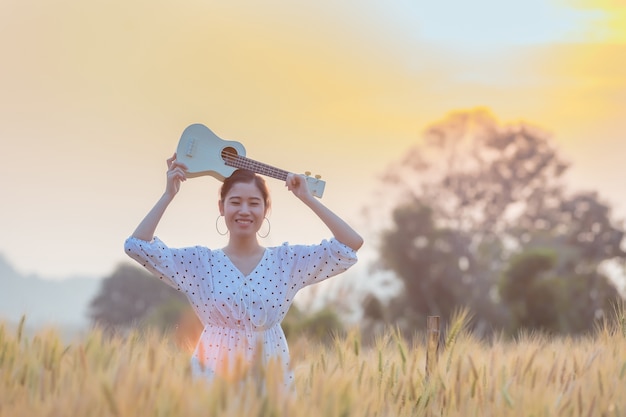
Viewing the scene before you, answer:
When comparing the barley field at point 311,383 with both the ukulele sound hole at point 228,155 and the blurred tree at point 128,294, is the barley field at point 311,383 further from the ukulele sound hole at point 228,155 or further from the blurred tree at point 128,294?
the blurred tree at point 128,294

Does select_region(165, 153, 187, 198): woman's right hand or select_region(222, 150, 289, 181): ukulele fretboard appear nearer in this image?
select_region(165, 153, 187, 198): woman's right hand

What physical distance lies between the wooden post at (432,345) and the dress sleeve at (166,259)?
61.4 inches

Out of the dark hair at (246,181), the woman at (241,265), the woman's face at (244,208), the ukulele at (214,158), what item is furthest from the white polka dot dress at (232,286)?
the ukulele at (214,158)

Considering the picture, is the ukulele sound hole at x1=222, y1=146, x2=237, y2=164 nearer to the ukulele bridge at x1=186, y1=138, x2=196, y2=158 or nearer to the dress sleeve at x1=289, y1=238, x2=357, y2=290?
the ukulele bridge at x1=186, y1=138, x2=196, y2=158

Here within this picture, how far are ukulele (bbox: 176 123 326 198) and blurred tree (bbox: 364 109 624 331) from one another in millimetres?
19655

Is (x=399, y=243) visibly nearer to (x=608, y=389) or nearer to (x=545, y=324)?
(x=545, y=324)

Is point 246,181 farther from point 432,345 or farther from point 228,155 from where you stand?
point 432,345

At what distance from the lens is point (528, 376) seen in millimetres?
5344

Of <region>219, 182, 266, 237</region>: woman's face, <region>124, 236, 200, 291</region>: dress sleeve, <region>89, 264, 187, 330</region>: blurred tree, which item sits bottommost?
<region>124, 236, 200, 291</region>: dress sleeve

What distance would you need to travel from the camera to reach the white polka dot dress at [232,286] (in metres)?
4.68

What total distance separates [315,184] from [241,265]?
61 cm

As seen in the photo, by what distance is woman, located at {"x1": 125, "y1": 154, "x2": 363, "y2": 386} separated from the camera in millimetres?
4684

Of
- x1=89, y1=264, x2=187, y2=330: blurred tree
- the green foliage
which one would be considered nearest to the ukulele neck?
the green foliage

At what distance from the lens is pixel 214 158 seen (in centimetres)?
492
